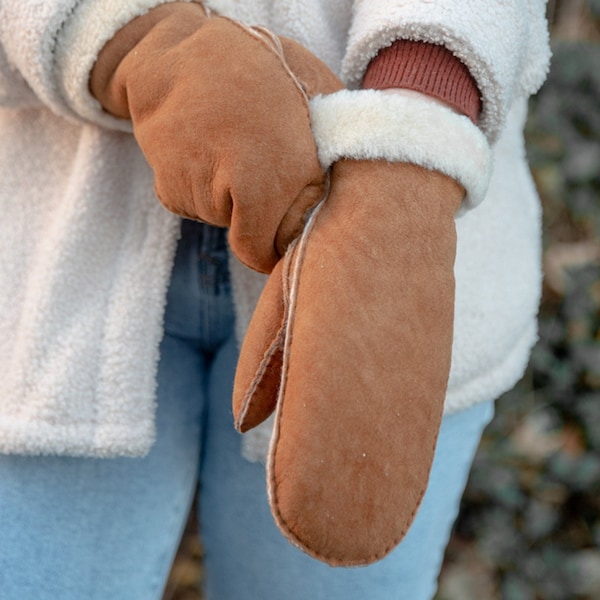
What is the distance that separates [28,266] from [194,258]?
0.13 meters

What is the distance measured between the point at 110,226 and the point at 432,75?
11.2 inches

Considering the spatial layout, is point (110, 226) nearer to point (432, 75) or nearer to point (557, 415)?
point (432, 75)

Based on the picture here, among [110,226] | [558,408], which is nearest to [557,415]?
[558,408]

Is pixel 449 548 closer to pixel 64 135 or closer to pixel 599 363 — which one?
pixel 599 363

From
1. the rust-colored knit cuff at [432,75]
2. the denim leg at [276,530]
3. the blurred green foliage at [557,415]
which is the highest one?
the rust-colored knit cuff at [432,75]

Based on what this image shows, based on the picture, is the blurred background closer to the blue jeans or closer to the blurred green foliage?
the blurred green foliage

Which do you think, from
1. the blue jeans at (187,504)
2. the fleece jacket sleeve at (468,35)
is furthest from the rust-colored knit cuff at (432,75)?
the blue jeans at (187,504)

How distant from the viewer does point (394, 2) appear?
0.43 metres

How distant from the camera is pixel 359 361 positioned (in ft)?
1.18

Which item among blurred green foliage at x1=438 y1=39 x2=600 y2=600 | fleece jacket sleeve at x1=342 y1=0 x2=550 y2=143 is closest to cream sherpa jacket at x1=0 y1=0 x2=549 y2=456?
fleece jacket sleeve at x1=342 y1=0 x2=550 y2=143

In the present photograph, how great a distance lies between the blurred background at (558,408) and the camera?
46.7 inches

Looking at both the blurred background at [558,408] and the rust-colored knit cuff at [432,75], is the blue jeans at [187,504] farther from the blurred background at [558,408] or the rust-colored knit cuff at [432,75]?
the blurred background at [558,408]

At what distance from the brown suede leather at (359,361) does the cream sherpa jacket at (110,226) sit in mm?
69

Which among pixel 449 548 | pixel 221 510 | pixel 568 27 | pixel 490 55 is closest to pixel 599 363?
pixel 449 548
